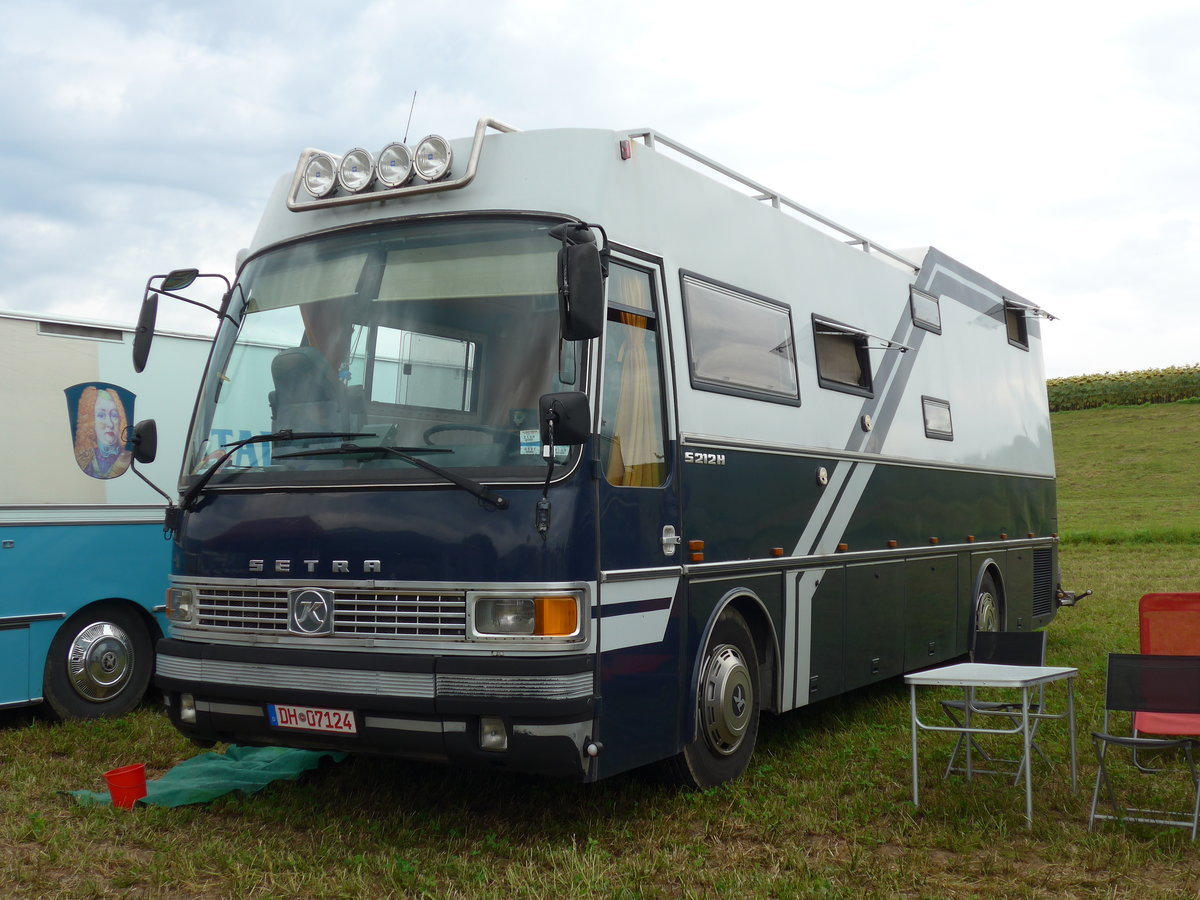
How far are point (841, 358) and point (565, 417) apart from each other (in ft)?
12.2

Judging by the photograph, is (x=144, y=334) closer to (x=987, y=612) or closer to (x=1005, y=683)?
(x=1005, y=683)

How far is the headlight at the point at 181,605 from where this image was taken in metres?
5.97

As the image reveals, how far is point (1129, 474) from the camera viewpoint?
39188 mm

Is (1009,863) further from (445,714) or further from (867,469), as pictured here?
(867,469)

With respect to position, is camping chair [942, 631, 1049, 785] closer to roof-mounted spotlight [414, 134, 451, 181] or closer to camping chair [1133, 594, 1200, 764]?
camping chair [1133, 594, 1200, 764]

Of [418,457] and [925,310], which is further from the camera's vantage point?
[925,310]

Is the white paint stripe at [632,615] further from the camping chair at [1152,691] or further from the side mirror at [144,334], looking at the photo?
the side mirror at [144,334]

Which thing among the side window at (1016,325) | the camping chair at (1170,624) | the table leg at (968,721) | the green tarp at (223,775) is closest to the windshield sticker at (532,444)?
the green tarp at (223,775)

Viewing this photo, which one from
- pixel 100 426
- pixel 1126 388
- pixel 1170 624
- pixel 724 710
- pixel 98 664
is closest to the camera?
pixel 724 710

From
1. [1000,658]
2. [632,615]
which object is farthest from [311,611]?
[1000,658]

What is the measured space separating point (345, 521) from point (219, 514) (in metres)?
0.78

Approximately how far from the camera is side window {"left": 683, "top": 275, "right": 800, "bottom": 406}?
6.47 m

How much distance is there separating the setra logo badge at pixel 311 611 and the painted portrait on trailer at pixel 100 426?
360 centimetres

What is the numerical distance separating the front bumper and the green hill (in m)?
24.8
